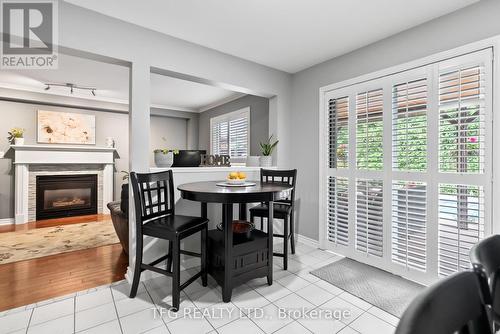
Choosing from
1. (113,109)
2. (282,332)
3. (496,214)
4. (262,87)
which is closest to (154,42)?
(262,87)

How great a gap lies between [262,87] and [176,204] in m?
1.95

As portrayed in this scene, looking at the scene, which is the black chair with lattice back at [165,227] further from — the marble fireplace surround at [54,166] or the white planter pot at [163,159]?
the marble fireplace surround at [54,166]

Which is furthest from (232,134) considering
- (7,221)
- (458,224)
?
(7,221)

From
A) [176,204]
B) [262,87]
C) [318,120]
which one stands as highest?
[262,87]

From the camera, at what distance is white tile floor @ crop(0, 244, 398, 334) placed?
179 cm

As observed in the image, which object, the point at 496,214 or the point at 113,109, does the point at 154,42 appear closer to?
the point at 496,214

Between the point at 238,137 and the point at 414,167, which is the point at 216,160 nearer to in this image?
the point at 238,137

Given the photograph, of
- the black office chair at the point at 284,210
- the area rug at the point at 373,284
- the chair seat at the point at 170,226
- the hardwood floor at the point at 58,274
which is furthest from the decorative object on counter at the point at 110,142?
the area rug at the point at 373,284

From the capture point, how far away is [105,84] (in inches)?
183

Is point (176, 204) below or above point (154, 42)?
below

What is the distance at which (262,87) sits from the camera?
3.48 m

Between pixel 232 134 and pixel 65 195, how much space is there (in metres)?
3.89

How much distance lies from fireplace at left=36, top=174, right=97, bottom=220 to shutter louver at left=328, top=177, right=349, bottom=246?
5196mm

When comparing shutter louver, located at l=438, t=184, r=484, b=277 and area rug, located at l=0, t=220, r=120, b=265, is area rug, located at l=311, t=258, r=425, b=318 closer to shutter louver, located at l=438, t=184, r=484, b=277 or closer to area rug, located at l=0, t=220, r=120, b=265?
shutter louver, located at l=438, t=184, r=484, b=277
